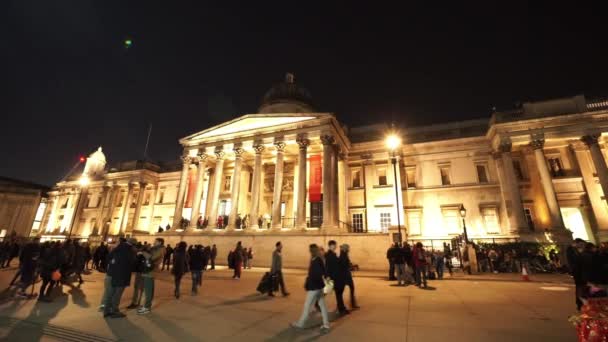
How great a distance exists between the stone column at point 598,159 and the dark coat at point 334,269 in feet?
83.7

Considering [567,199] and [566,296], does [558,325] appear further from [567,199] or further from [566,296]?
[567,199]

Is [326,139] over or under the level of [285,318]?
over

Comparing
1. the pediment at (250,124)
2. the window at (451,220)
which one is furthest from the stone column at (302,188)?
the window at (451,220)

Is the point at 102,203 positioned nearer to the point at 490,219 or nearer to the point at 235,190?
the point at 235,190

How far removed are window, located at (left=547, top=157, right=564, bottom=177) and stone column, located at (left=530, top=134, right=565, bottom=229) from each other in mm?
2180

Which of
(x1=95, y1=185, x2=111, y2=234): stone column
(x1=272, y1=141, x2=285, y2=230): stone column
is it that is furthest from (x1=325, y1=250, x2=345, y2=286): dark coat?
(x1=95, y1=185, x2=111, y2=234): stone column

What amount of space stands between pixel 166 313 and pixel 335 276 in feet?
15.2

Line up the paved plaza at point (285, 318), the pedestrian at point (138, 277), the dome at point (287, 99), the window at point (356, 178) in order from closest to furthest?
the paved plaza at point (285, 318) → the pedestrian at point (138, 277) → the window at point (356, 178) → the dome at point (287, 99)

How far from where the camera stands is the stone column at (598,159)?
20.3m

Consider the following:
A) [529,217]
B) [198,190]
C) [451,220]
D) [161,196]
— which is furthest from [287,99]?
[529,217]

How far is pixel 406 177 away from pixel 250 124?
17.4 metres

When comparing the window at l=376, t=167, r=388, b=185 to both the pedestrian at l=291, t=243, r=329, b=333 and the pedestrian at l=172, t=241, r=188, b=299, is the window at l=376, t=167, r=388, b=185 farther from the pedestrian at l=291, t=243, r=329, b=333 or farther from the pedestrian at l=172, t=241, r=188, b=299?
the pedestrian at l=291, t=243, r=329, b=333

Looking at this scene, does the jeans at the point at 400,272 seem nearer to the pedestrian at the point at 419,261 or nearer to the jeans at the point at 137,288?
the pedestrian at the point at 419,261

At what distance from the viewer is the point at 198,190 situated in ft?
86.2
